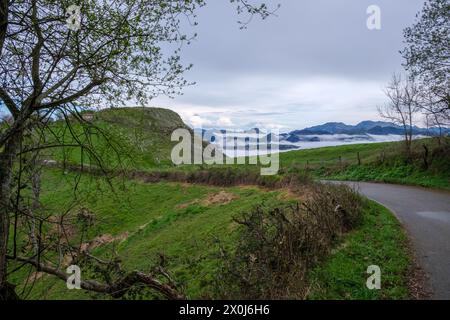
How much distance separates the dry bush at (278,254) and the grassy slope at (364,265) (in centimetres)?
36

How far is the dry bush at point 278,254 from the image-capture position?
638 centimetres

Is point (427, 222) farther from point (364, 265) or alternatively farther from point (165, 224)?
point (165, 224)

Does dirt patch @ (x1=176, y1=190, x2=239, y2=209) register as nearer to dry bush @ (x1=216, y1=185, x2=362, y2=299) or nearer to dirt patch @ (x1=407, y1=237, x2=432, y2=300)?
dry bush @ (x1=216, y1=185, x2=362, y2=299)

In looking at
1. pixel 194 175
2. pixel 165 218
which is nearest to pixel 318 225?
pixel 165 218

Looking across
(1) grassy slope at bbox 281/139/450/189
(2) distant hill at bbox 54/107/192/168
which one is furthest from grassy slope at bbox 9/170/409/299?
(1) grassy slope at bbox 281/139/450/189

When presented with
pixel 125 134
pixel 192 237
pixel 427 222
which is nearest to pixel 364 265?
pixel 427 222

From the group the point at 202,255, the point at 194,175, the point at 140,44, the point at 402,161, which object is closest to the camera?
the point at 140,44

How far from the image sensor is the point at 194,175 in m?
31.1

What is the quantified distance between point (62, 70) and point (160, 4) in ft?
7.34

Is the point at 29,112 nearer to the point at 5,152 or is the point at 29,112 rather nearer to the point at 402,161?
the point at 5,152

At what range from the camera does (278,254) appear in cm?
775

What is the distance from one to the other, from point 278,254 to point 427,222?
862 cm
